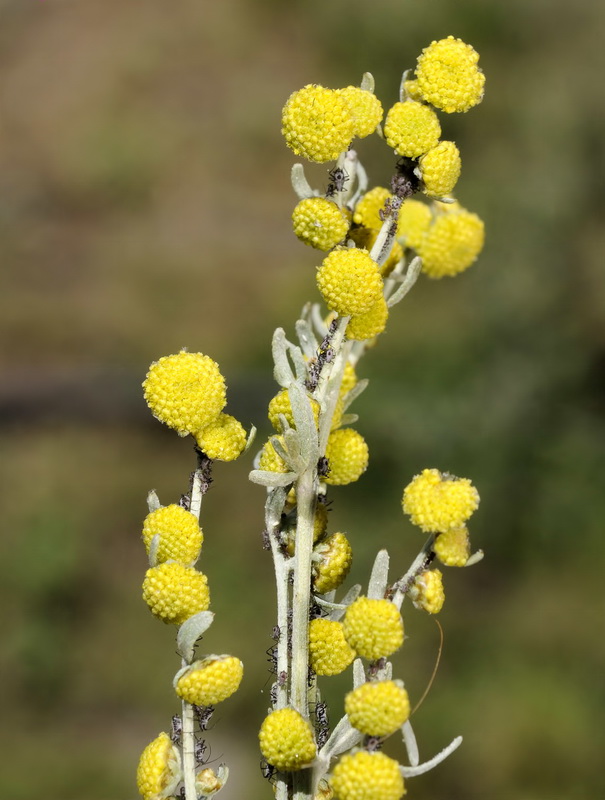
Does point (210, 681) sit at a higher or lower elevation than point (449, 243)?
lower

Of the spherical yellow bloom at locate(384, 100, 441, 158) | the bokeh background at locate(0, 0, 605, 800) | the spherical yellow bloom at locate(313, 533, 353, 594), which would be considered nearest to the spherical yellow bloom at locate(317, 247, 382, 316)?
the spherical yellow bloom at locate(384, 100, 441, 158)

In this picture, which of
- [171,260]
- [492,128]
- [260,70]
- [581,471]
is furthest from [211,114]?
[581,471]

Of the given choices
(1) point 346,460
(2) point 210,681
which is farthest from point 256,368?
(2) point 210,681

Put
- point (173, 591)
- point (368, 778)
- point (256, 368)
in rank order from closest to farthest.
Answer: point (368, 778), point (173, 591), point (256, 368)

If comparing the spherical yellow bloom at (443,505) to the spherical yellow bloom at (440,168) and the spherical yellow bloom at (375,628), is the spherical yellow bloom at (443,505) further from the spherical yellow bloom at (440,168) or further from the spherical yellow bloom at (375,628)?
the spherical yellow bloom at (440,168)

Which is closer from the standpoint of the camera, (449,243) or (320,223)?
(320,223)

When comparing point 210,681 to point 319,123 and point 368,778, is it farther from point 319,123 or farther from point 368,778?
point 319,123

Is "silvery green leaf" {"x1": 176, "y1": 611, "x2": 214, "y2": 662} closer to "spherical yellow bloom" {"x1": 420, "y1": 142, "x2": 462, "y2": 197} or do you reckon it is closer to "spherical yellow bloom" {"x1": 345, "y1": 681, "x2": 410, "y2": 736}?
"spherical yellow bloom" {"x1": 345, "y1": 681, "x2": 410, "y2": 736}
